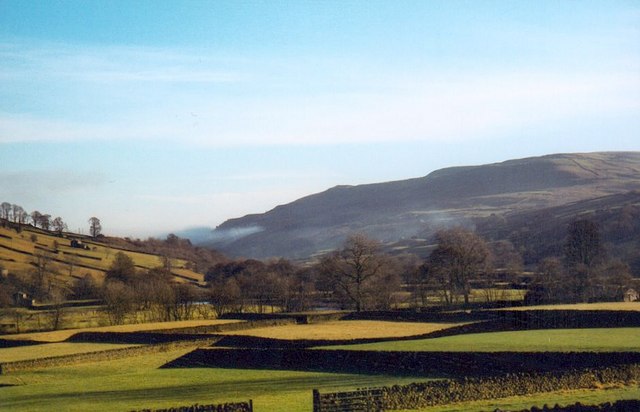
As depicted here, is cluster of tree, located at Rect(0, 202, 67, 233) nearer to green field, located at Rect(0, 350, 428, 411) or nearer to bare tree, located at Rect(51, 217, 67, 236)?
bare tree, located at Rect(51, 217, 67, 236)

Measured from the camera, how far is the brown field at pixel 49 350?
5919 cm

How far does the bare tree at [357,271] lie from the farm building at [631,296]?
1069 inches

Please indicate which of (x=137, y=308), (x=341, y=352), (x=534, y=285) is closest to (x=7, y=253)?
(x=137, y=308)

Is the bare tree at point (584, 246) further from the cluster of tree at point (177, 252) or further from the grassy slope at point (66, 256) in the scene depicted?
the cluster of tree at point (177, 252)

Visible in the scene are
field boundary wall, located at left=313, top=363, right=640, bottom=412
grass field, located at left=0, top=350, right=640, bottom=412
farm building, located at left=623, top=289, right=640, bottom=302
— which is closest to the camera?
field boundary wall, located at left=313, top=363, right=640, bottom=412

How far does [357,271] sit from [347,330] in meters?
25.6

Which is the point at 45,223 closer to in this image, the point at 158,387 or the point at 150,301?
the point at 150,301

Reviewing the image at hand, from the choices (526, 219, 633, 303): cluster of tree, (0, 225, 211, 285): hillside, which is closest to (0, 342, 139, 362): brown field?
(526, 219, 633, 303): cluster of tree

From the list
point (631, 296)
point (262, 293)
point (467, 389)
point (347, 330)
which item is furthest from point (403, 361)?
point (262, 293)

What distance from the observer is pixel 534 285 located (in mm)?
87688

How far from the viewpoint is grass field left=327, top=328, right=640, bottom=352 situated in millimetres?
42875

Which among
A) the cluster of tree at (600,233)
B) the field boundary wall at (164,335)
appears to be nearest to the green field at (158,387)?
the field boundary wall at (164,335)

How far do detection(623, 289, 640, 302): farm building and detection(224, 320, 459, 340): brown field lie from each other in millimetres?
20433

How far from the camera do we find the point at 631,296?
80750mm
